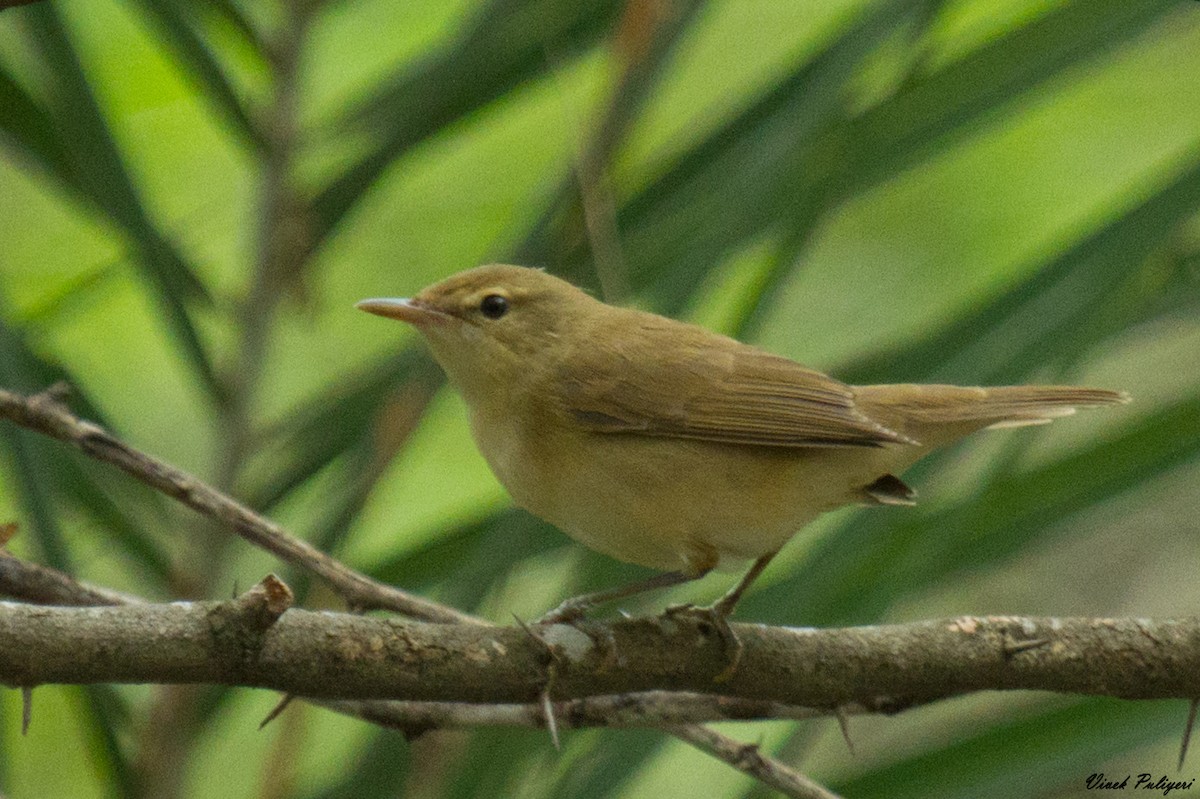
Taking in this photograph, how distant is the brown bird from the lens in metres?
3.12

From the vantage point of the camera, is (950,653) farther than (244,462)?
No

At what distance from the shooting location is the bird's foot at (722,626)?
2.46 m

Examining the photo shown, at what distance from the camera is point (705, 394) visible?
339cm

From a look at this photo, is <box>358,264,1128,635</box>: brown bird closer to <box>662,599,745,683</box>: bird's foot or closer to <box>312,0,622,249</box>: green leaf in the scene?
<box>662,599,745,683</box>: bird's foot

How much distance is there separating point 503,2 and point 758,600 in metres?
1.41

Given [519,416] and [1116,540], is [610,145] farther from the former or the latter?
[1116,540]

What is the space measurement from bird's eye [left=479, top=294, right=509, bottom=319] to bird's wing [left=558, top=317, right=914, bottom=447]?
267mm

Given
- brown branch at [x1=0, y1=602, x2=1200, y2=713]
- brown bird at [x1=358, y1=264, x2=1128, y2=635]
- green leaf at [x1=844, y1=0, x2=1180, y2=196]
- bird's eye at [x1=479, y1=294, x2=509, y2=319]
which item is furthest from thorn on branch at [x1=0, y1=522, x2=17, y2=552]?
green leaf at [x1=844, y1=0, x2=1180, y2=196]

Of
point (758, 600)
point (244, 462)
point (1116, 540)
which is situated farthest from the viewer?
point (1116, 540)

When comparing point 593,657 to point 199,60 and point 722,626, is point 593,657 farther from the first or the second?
point 199,60

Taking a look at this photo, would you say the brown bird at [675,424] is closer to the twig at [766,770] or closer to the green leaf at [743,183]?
the green leaf at [743,183]

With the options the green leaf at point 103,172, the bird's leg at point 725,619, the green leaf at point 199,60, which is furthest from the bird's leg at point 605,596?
the green leaf at point 199,60

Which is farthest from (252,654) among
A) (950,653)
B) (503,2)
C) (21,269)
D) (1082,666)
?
(21,269)

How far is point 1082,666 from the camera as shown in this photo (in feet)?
7.67
